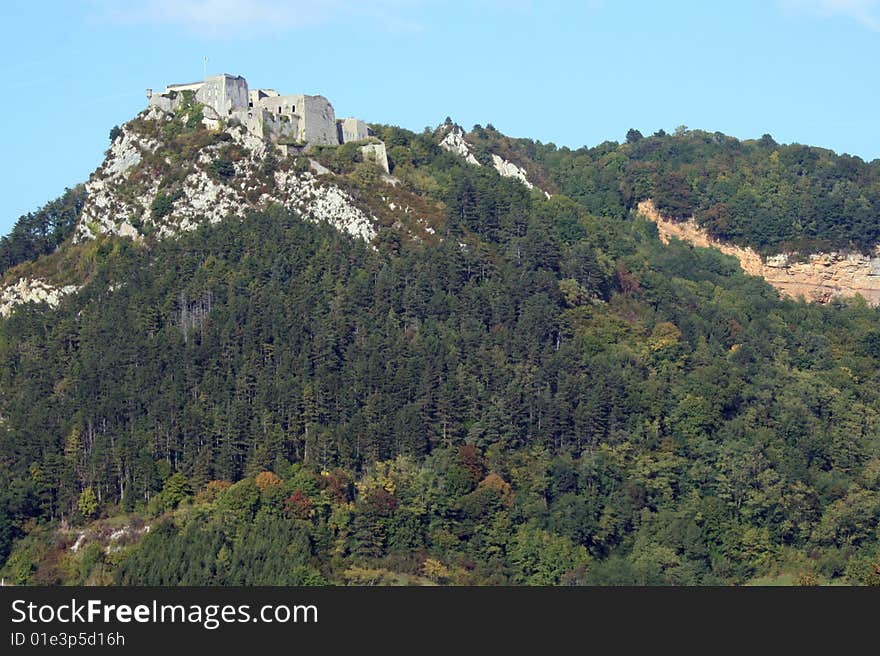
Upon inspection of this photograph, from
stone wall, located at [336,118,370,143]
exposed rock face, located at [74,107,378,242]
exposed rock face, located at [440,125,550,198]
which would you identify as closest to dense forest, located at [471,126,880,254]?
exposed rock face, located at [440,125,550,198]

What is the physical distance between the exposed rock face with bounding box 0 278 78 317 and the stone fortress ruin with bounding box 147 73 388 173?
1583cm

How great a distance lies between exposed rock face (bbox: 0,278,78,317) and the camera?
11344 centimetres

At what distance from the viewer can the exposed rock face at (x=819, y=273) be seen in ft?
477

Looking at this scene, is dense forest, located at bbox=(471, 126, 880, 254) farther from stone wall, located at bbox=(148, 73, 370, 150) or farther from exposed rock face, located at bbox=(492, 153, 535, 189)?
stone wall, located at bbox=(148, 73, 370, 150)

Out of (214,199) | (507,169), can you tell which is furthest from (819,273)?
(214,199)

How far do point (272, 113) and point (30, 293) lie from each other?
20.2 m

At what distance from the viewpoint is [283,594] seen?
222ft

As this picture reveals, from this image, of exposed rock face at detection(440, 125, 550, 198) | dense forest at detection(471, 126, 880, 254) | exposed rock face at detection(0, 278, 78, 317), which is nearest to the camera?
exposed rock face at detection(0, 278, 78, 317)

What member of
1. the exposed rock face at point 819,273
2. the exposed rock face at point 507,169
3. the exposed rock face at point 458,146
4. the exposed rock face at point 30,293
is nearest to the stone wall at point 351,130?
the exposed rock face at point 458,146

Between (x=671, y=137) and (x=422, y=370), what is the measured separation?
3287 inches

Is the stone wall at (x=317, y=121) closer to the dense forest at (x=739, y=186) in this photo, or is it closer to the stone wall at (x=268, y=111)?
the stone wall at (x=268, y=111)

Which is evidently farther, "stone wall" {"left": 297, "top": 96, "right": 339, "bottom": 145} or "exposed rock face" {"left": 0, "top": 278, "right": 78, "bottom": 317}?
"stone wall" {"left": 297, "top": 96, "right": 339, "bottom": 145}

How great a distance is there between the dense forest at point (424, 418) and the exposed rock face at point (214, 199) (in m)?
1.59

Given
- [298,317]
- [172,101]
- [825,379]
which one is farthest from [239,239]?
[825,379]
